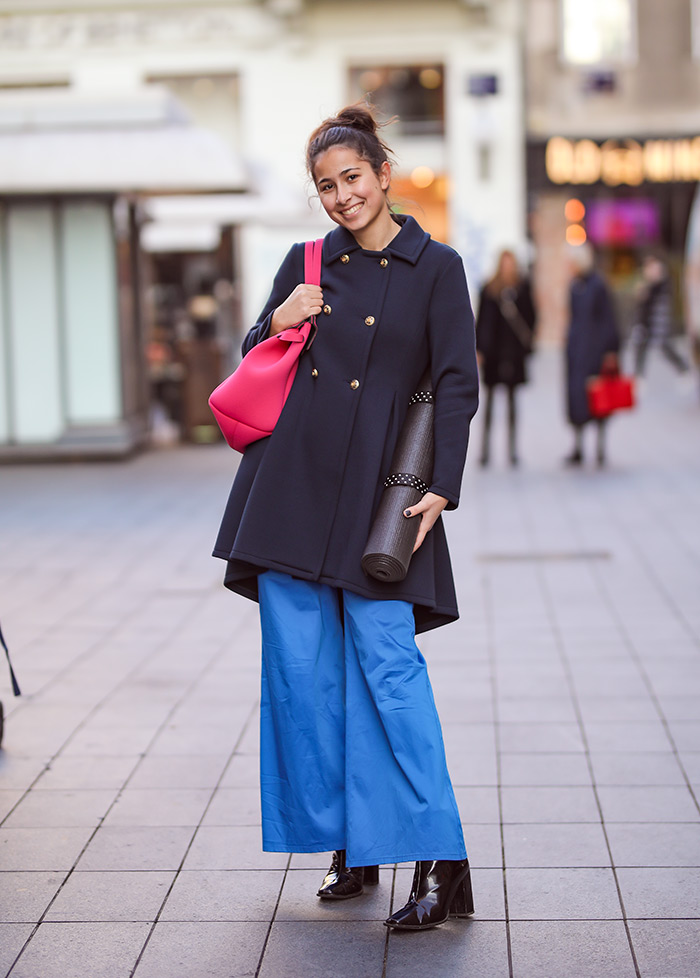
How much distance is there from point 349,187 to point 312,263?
0.65ft

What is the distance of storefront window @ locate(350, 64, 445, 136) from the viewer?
24.4 metres

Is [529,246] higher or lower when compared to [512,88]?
lower

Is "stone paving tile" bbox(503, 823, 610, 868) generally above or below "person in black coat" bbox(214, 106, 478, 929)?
below

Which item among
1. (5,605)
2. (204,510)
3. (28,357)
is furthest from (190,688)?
(28,357)

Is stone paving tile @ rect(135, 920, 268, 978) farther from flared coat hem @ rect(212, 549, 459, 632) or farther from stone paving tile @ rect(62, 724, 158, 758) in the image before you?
stone paving tile @ rect(62, 724, 158, 758)

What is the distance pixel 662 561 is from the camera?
26.1 ft

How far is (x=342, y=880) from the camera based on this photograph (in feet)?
11.4

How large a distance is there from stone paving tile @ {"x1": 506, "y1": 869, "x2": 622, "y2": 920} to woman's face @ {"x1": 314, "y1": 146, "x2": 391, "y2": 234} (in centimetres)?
166

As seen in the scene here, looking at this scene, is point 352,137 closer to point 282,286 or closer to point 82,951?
point 282,286

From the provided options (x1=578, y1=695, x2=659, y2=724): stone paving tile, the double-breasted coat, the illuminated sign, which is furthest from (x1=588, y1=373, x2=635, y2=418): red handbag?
the illuminated sign

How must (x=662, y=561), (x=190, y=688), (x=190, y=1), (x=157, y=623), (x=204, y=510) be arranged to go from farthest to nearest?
(x=190, y=1), (x=204, y=510), (x=662, y=561), (x=157, y=623), (x=190, y=688)

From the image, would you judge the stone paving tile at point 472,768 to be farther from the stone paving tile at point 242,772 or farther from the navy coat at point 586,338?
the navy coat at point 586,338

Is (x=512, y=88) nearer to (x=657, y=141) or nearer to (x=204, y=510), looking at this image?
(x=657, y=141)

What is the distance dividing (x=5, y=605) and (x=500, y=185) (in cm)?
1858
